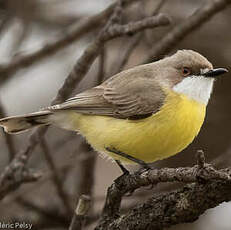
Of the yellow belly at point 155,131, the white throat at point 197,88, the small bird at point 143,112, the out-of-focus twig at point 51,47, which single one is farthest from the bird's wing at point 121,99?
the out-of-focus twig at point 51,47

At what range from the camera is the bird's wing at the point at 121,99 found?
5223 millimetres

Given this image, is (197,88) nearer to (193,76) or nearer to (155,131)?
(193,76)

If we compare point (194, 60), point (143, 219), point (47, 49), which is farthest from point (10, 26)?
point (143, 219)

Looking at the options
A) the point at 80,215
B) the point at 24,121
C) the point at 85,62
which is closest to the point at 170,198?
the point at 80,215

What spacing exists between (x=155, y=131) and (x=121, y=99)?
2.01 ft

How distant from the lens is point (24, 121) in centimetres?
547

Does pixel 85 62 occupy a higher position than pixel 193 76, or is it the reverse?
pixel 85 62

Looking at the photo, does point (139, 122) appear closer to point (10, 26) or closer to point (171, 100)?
point (171, 100)

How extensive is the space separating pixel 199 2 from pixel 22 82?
3017 mm

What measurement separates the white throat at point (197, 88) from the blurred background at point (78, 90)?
1.06 meters

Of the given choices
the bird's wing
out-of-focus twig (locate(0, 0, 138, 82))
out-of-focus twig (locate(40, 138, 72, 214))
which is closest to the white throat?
the bird's wing

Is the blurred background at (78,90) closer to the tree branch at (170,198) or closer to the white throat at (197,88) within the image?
the white throat at (197,88)

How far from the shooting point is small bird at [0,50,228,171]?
196 inches

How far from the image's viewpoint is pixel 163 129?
4945mm
